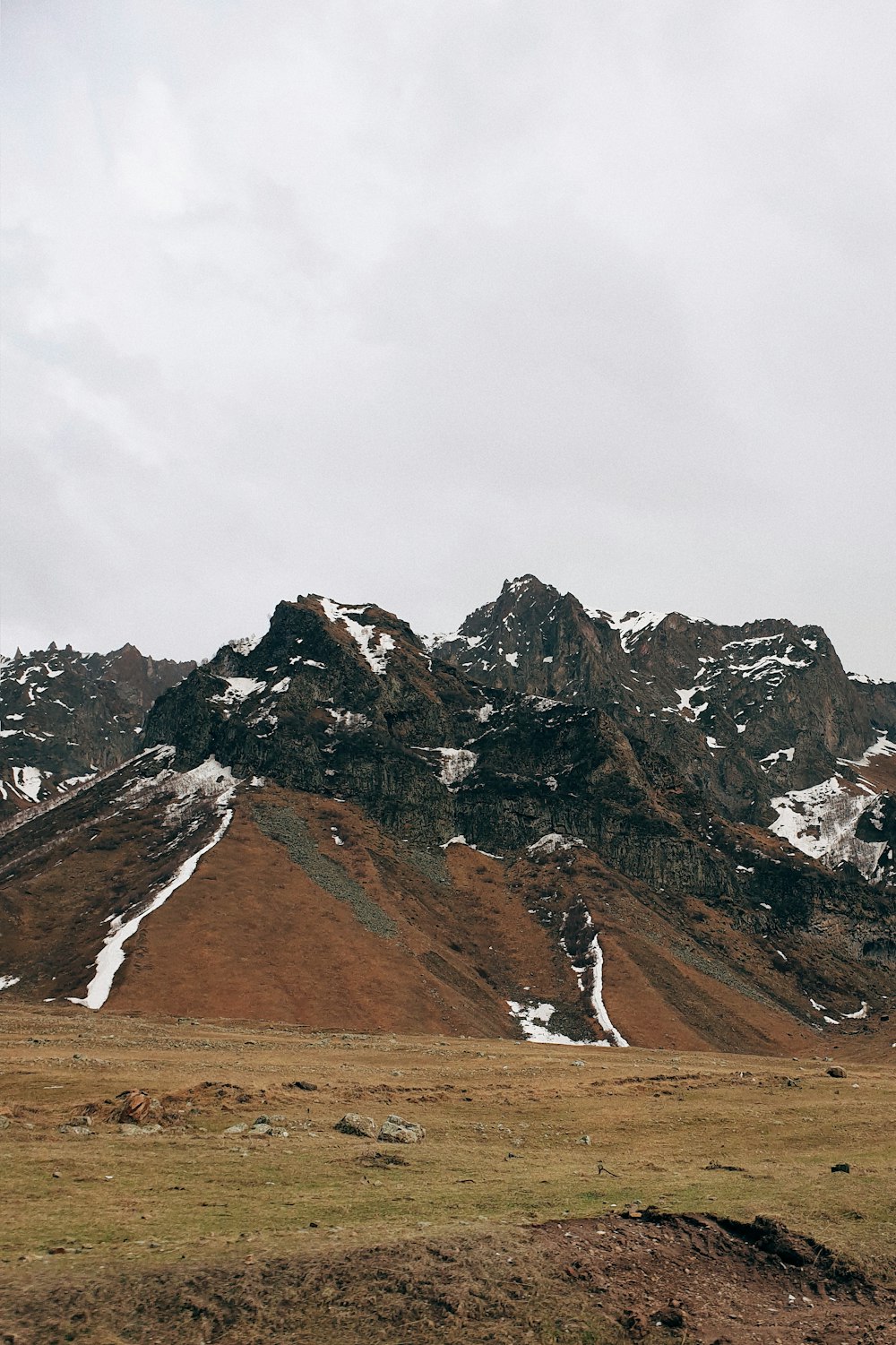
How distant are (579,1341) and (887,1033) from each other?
17292 cm

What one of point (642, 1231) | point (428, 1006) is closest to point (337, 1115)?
point (642, 1231)

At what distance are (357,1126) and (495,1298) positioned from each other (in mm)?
19796

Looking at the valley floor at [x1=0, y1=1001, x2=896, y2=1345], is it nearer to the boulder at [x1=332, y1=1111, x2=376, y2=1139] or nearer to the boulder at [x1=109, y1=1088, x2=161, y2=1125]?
the boulder at [x1=109, y1=1088, x2=161, y2=1125]

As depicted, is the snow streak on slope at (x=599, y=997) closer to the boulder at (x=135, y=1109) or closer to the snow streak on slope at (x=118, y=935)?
the snow streak on slope at (x=118, y=935)

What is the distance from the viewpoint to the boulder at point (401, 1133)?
37281mm

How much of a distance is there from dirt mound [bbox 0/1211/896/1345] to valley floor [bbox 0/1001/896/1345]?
62mm

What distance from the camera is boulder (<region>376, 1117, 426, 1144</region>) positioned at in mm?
37281

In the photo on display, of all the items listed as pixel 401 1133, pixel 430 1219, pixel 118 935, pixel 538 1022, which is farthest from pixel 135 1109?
pixel 538 1022

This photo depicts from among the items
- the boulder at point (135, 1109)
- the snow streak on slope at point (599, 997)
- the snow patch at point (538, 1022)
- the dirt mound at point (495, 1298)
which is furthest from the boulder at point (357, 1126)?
the snow streak on slope at point (599, 997)

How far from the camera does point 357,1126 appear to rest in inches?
1484

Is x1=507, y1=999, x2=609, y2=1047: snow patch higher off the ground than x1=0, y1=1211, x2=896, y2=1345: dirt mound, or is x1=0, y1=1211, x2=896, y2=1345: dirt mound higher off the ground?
x1=0, y1=1211, x2=896, y2=1345: dirt mound

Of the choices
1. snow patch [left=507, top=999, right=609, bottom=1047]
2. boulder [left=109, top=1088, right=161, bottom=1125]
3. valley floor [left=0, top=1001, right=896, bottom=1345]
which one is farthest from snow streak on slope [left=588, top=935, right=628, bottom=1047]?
boulder [left=109, top=1088, right=161, bottom=1125]

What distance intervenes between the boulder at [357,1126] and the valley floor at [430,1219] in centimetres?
114

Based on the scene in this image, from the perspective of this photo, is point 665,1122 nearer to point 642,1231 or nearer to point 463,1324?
point 642,1231
